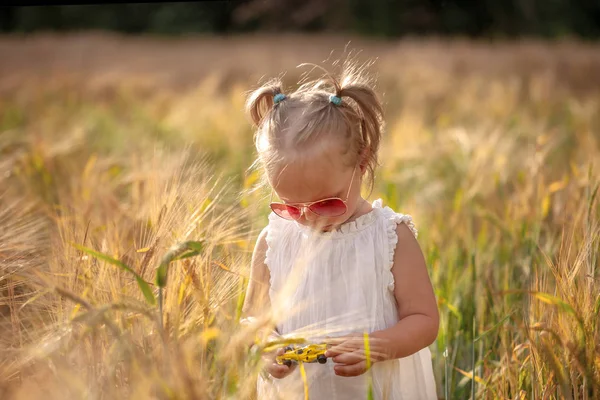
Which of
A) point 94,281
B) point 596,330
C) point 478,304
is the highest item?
point 94,281

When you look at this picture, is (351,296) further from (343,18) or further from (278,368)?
(343,18)

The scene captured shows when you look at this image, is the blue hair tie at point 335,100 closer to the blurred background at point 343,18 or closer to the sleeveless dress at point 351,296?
the sleeveless dress at point 351,296

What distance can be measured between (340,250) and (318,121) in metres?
0.29

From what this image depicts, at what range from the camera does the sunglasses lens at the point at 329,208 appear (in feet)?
4.12

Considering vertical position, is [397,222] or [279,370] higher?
[397,222]

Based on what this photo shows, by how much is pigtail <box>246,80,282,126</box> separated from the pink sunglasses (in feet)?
0.78

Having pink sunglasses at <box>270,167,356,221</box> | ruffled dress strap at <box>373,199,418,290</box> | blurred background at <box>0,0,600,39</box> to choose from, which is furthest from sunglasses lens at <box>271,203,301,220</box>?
blurred background at <box>0,0,600,39</box>

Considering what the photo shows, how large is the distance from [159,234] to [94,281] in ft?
0.49

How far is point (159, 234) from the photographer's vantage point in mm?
1270

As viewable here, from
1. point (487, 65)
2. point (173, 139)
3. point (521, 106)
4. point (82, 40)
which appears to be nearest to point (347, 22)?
point (82, 40)

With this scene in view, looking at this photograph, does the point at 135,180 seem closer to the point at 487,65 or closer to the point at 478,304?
the point at 478,304

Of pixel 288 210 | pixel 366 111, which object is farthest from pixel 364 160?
pixel 288 210

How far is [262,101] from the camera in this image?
1.49 m

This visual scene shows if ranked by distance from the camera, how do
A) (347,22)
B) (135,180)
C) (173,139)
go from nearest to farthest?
(135,180) < (173,139) < (347,22)
